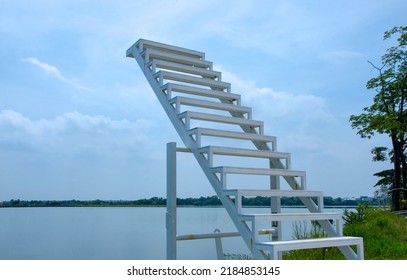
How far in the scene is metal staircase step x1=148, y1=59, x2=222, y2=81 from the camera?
15.3 feet

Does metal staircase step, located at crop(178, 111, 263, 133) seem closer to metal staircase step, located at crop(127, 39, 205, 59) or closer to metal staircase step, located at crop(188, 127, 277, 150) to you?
metal staircase step, located at crop(188, 127, 277, 150)

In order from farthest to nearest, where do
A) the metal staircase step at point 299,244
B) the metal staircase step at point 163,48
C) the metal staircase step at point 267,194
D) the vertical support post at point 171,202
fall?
the metal staircase step at point 163,48
the vertical support post at point 171,202
the metal staircase step at point 267,194
the metal staircase step at point 299,244

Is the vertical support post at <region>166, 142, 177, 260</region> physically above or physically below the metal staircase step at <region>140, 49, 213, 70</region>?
below

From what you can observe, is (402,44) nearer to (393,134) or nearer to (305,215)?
(393,134)

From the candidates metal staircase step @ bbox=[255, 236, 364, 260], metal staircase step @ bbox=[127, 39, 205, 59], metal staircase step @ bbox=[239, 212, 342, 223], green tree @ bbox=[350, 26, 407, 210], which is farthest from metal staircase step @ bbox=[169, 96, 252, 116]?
green tree @ bbox=[350, 26, 407, 210]

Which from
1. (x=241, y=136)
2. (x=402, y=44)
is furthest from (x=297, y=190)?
(x=402, y=44)

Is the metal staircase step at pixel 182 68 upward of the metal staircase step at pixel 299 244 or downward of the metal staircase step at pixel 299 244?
upward

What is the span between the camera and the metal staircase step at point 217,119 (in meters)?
3.95

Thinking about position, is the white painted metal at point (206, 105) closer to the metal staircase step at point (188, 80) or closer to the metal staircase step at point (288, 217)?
the metal staircase step at point (188, 80)

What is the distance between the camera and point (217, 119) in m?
4.10

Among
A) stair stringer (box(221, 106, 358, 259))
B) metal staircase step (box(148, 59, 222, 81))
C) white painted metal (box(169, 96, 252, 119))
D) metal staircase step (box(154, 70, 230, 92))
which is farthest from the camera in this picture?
metal staircase step (box(148, 59, 222, 81))

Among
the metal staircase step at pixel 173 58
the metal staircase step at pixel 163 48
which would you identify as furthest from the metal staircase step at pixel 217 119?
the metal staircase step at pixel 163 48

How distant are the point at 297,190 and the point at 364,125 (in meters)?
11.4
